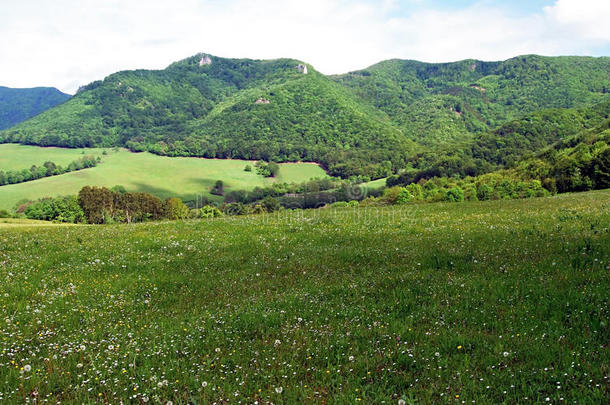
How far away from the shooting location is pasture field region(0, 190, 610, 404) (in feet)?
17.4

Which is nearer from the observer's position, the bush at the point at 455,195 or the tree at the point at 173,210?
the bush at the point at 455,195

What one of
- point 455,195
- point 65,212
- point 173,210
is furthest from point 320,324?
point 65,212

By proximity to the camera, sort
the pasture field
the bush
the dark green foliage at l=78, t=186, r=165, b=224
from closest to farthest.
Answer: the pasture field
the bush
the dark green foliage at l=78, t=186, r=165, b=224

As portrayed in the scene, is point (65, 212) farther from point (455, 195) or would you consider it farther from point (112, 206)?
point (455, 195)

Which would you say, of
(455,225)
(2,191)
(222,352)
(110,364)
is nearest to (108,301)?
(110,364)

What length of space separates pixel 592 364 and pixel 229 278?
8911mm

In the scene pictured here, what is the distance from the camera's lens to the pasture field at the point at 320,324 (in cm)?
530

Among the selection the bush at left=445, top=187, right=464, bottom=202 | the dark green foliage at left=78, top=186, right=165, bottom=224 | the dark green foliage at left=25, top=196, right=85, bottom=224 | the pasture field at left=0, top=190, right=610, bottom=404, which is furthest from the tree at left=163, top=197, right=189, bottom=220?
the pasture field at left=0, top=190, right=610, bottom=404

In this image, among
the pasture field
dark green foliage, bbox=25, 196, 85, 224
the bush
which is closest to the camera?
the pasture field

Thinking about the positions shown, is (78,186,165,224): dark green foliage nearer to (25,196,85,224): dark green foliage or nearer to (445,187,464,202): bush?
(25,196,85,224): dark green foliage

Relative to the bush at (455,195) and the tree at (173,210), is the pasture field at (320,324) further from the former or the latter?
the tree at (173,210)

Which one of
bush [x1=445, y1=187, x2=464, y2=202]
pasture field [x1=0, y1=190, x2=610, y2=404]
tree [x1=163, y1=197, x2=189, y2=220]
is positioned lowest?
tree [x1=163, y1=197, x2=189, y2=220]

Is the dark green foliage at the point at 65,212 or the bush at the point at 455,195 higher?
the bush at the point at 455,195

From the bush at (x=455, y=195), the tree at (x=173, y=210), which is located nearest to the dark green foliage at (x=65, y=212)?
the tree at (x=173, y=210)
